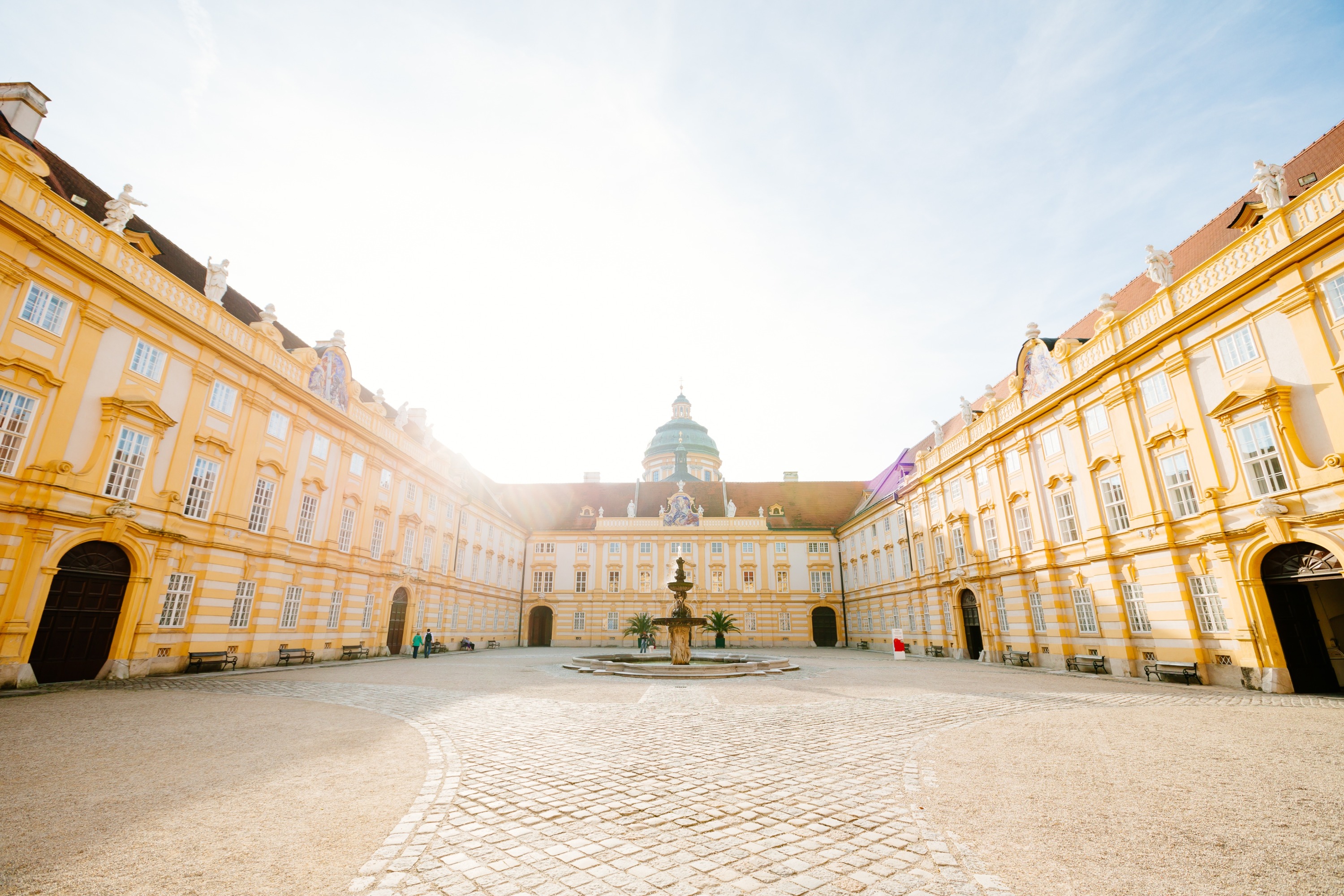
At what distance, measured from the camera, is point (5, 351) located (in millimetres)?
14477

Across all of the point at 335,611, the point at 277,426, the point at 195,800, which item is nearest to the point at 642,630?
the point at 335,611

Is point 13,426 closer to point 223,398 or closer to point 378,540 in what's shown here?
point 223,398

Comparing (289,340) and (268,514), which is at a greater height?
(289,340)

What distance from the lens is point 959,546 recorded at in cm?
3094

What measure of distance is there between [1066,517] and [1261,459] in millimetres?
8101

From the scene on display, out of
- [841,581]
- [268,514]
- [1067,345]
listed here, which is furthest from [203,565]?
[841,581]

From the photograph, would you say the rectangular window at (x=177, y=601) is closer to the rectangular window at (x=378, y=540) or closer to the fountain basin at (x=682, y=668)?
the rectangular window at (x=378, y=540)

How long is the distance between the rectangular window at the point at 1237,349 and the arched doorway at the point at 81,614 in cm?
3272

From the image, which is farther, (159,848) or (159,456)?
(159,456)

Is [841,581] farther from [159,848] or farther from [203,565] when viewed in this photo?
[159,848]

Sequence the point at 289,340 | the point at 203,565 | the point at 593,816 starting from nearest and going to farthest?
1. the point at 593,816
2. the point at 203,565
3. the point at 289,340

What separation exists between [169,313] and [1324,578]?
3333 centimetres

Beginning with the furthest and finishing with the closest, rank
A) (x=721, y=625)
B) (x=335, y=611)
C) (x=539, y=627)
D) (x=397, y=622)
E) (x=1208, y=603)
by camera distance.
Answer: (x=539, y=627) < (x=721, y=625) < (x=397, y=622) < (x=335, y=611) < (x=1208, y=603)

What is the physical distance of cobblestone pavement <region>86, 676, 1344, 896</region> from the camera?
427 centimetres
